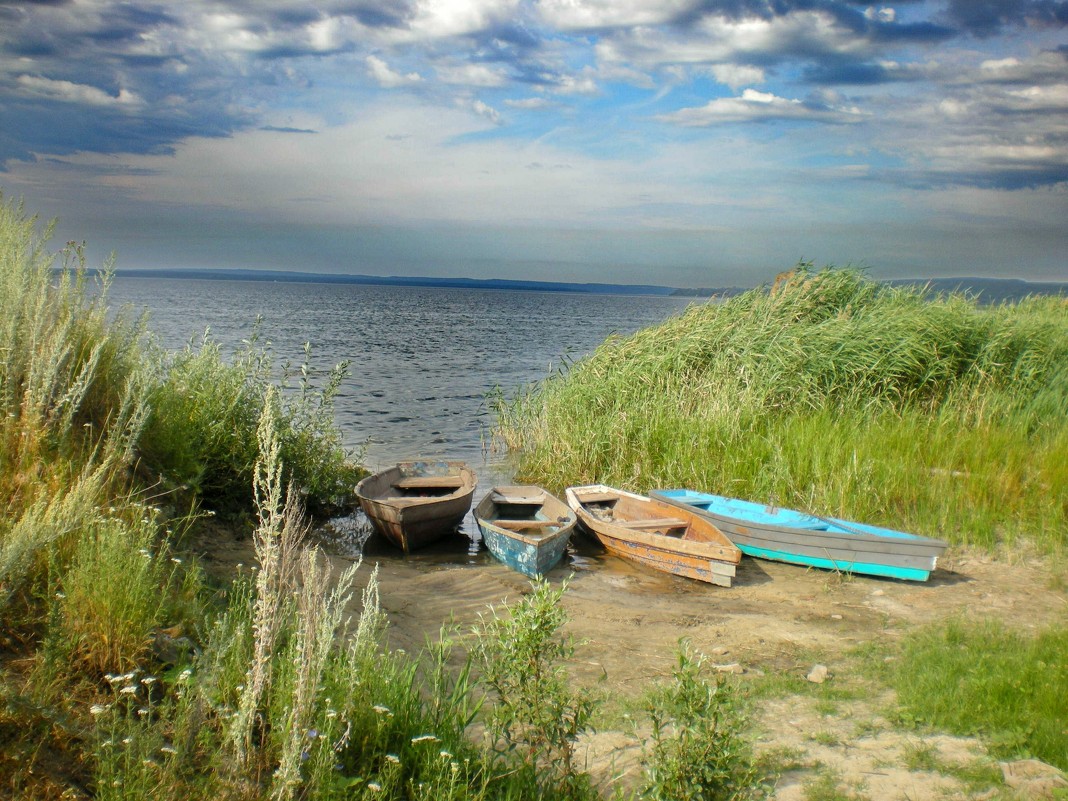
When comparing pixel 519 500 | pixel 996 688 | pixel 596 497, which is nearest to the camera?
pixel 996 688

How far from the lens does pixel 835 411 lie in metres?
12.5

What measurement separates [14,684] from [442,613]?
4.01 meters

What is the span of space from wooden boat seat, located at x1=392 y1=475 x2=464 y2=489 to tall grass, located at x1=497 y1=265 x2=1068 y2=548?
6.21ft

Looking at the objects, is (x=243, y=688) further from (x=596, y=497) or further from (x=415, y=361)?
(x=415, y=361)

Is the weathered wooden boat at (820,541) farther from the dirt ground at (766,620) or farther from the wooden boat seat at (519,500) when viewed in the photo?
the wooden boat seat at (519,500)

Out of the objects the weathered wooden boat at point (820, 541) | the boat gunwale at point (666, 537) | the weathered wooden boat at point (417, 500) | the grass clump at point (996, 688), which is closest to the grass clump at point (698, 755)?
the grass clump at point (996, 688)

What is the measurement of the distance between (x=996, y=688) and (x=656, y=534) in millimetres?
4643

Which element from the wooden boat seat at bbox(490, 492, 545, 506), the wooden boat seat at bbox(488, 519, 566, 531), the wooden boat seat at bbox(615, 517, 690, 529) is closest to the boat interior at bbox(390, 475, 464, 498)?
the wooden boat seat at bbox(490, 492, 545, 506)

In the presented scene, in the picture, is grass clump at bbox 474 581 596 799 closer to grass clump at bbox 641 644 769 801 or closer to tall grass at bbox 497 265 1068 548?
grass clump at bbox 641 644 769 801

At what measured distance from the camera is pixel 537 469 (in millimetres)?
14000

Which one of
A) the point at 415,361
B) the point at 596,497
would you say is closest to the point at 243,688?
the point at 596,497

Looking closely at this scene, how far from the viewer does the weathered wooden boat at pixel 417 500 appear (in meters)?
10.3

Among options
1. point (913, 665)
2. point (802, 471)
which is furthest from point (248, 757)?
point (802, 471)

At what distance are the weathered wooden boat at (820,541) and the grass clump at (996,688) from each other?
2016 mm
